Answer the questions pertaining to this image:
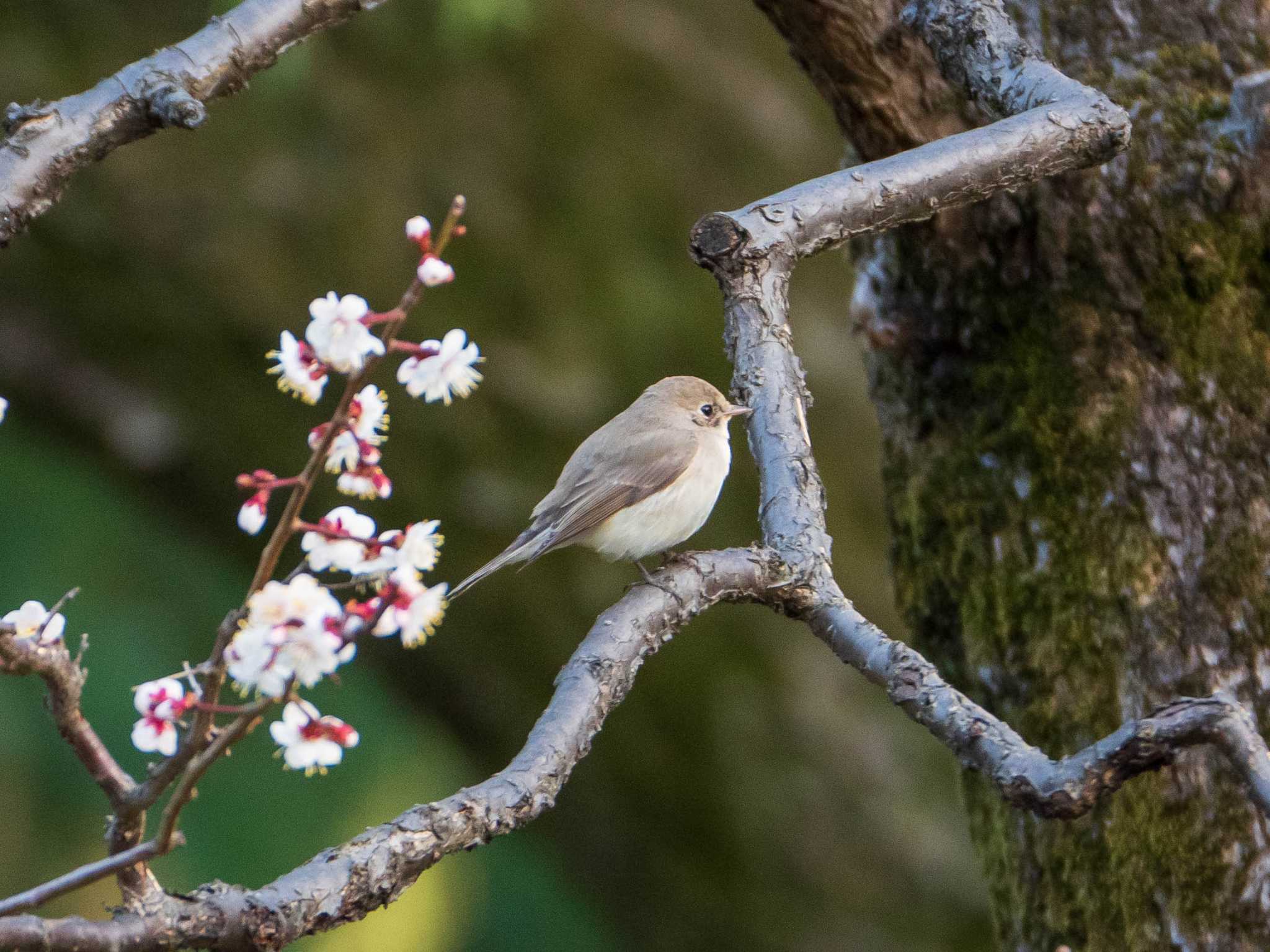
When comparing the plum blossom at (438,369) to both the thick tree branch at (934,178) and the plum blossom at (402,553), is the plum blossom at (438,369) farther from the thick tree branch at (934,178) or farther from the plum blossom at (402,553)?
the thick tree branch at (934,178)

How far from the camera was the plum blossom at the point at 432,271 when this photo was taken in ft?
4.25

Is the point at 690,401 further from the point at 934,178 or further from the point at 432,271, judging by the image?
the point at 432,271

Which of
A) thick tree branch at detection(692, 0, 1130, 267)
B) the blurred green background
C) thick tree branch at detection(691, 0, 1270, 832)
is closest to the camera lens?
thick tree branch at detection(691, 0, 1270, 832)

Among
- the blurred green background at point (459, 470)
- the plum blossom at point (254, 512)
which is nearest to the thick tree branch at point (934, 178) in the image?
the plum blossom at point (254, 512)

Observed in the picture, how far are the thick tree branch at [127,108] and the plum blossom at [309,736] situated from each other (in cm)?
120

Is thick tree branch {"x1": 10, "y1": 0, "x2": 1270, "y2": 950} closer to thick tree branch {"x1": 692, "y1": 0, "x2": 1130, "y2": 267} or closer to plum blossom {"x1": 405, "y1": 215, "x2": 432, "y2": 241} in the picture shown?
thick tree branch {"x1": 692, "y1": 0, "x2": 1130, "y2": 267}

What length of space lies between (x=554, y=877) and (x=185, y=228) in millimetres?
2504

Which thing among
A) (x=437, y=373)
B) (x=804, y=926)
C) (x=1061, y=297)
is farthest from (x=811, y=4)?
(x=804, y=926)

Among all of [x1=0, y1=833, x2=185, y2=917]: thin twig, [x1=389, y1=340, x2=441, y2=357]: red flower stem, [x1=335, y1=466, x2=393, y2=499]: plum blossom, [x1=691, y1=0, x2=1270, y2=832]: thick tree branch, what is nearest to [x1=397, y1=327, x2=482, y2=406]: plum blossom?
[x1=389, y1=340, x2=441, y2=357]: red flower stem

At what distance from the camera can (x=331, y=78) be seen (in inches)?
A: 174

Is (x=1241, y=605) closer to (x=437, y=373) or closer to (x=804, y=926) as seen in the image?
(x=437, y=373)

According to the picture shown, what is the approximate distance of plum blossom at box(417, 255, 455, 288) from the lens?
1297 millimetres

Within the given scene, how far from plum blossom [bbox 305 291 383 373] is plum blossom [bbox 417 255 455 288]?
0.08 meters

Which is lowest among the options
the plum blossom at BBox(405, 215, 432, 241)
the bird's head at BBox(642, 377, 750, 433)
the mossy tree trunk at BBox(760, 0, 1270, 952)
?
the plum blossom at BBox(405, 215, 432, 241)
